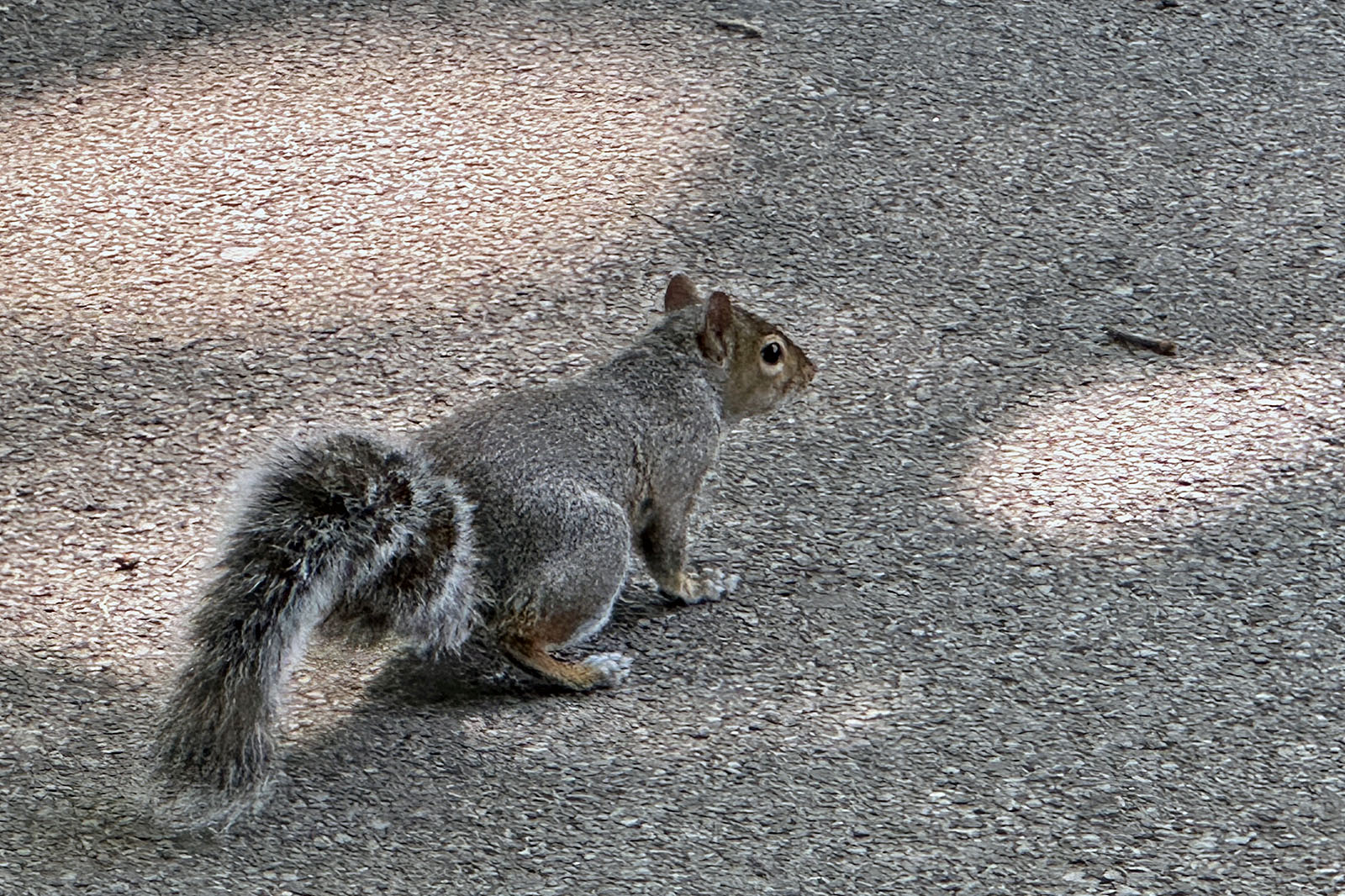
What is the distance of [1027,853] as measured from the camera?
249cm

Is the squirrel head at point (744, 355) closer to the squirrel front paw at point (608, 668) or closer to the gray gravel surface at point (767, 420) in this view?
the gray gravel surface at point (767, 420)

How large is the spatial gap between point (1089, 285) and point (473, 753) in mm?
1937

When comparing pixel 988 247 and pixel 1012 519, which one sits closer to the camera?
pixel 1012 519

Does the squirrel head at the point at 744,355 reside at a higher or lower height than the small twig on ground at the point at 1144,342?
higher

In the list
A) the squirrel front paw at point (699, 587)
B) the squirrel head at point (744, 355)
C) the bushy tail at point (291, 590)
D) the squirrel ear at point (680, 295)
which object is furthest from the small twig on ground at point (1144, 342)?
the bushy tail at point (291, 590)

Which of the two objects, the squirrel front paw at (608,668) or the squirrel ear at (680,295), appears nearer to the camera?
the squirrel front paw at (608,668)

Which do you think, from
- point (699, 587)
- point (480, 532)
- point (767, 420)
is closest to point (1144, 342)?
point (767, 420)

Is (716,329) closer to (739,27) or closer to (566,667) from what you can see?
(566,667)

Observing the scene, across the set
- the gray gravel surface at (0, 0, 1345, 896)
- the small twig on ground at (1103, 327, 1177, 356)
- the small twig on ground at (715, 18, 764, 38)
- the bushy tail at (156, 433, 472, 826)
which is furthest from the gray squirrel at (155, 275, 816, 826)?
the small twig on ground at (715, 18, 764, 38)

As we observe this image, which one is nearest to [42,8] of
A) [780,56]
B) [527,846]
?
[780,56]

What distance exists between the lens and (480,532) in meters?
2.69

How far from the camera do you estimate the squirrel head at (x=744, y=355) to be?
3.09 metres

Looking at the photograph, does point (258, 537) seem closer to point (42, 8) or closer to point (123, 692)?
point (123, 692)

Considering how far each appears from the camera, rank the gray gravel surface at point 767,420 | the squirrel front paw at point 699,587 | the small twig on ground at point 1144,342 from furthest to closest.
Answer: the small twig on ground at point 1144,342, the squirrel front paw at point 699,587, the gray gravel surface at point 767,420
